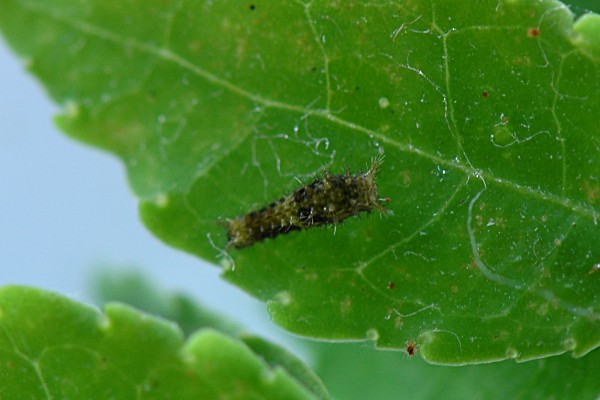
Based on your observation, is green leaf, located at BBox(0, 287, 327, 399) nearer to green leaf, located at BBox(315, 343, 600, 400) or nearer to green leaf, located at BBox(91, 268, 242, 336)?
green leaf, located at BBox(315, 343, 600, 400)

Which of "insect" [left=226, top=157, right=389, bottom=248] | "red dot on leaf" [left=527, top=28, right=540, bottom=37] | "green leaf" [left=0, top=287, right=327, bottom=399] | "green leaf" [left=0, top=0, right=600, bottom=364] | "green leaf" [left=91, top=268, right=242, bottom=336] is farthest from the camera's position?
"green leaf" [left=91, top=268, right=242, bottom=336]

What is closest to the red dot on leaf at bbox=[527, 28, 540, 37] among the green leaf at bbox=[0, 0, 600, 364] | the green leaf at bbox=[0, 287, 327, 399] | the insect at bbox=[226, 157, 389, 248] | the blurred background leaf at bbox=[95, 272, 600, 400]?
the green leaf at bbox=[0, 0, 600, 364]

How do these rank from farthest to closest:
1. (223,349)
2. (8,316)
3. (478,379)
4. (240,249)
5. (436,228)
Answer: (478,379)
(240,249)
(436,228)
(8,316)
(223,349)

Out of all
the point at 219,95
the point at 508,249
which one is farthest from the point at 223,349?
the point at 508,249

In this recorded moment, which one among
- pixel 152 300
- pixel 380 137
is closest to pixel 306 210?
pixel 380 137

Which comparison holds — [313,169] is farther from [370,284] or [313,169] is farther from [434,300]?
[434,300]

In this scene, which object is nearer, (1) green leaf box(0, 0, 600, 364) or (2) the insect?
(1) green leaf box(0, 0, 600, 364)

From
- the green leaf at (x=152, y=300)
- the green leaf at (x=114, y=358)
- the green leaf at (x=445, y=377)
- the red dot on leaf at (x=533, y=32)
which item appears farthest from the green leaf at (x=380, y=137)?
the green leaf at (x=152, y=300)
